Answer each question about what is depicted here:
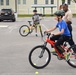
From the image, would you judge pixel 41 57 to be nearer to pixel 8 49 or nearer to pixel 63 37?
pixel 63 37

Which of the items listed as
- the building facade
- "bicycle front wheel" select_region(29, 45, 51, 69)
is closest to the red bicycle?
Answer: "bicycle front wheel" select_region(29, 45, 51, 69)

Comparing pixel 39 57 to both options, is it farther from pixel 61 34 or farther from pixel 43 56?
pixel 61 34

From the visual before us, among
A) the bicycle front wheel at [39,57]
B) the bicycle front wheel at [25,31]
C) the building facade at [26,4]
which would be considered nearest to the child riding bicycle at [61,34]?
the bicycle front wheel at [39,57]

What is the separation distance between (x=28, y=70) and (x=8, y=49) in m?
4.79

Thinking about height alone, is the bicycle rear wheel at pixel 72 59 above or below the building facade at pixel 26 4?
below

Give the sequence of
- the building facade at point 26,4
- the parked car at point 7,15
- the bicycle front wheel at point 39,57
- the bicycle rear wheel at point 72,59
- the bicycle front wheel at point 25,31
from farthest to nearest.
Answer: the building facade at point 26,4, the parked car at point 7,15, the bicycle front wheel at point 25,31, the bicycle rear wheel at point 72,59, the bicycle front wheel at point 39,57

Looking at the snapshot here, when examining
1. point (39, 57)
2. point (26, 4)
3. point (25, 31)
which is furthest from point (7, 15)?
point (26, 4)

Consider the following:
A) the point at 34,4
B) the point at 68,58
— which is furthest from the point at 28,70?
the point at 34,4

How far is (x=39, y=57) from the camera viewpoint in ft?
31.5

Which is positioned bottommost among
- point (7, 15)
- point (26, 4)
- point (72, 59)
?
point (72, 59)

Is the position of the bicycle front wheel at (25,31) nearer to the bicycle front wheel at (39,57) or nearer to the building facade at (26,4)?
the bicycle front wheel at (39,57)

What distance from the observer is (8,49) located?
13.9 metres

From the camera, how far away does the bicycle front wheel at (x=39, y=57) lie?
944cm

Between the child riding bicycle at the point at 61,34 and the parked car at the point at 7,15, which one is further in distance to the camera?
the parked car at the point at 7,15
